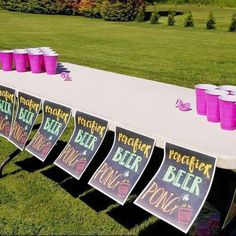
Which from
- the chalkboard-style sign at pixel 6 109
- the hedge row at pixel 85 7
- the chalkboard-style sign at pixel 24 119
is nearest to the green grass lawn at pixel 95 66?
the chalkboard-style sign at pixel 6 109

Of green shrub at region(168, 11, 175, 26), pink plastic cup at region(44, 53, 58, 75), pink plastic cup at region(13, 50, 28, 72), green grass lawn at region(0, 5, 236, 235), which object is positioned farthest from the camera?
green shrub at region(168, 11, 175, 26)

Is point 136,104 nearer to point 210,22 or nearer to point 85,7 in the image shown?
point 210,22

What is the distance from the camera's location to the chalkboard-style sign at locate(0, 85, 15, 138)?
3785mm

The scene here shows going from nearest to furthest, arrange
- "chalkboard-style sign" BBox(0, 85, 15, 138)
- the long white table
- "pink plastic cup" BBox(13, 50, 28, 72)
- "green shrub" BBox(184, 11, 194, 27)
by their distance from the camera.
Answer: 1. the long white table
2. "chalkboard-style sign" BBox(0, 85, 15, 138)
3. "pink plastic cup" BBox(13, 50, 28, 72)
4. "green shrub" BBox(184, 11, 194, 27)

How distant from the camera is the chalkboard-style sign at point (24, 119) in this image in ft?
11.5

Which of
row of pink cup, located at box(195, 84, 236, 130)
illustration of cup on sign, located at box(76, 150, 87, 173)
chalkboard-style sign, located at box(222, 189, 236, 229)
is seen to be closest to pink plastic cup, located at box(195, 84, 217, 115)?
row of pink cup, located at box(195, 84, 236, 130)

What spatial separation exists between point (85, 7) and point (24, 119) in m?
21.7

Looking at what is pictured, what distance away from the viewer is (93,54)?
38.3ft

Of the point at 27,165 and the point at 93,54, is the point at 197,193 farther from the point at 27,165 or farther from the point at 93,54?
the point at 93,54

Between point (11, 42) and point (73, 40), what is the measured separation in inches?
79.4

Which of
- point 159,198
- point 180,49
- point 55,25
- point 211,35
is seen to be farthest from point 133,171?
point 55,25

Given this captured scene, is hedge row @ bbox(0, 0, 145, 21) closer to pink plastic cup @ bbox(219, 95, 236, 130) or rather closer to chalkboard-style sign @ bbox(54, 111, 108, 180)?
chalkboard-style sign @ bbox(54, 111, 108, 180)

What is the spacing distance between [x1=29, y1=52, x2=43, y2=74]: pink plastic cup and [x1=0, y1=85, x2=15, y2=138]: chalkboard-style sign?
0.37 m

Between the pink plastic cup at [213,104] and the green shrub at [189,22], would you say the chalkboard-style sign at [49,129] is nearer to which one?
the pink plastic cup at [213,104]
